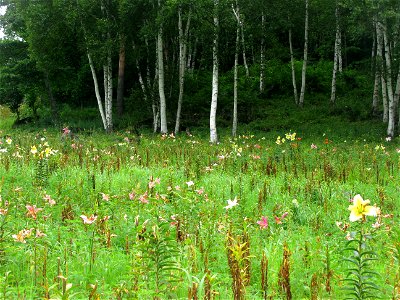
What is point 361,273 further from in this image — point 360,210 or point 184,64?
point 184,64

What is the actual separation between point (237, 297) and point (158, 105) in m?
22.5

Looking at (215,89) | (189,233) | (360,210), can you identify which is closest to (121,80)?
(215,89)

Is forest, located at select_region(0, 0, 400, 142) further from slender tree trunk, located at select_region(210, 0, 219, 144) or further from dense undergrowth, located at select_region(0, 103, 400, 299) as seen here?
dense undergrowth, located at select_region(0, 103, 400, 299)

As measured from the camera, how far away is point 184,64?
84.5ft

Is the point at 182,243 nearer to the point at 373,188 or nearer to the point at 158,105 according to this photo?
the point at 373,188

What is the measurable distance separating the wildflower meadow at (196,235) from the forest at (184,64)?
11.7 meters

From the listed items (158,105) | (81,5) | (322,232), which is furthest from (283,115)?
(322,232)

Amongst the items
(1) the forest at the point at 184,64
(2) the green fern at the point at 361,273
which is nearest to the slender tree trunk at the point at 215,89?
(1) the forest at the point at 184,64

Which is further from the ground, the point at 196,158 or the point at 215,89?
the point at 215,89

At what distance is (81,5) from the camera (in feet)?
77.6

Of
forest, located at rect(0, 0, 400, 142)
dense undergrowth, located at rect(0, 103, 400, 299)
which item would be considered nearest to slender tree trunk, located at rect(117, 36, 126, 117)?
forest, located at rect(0, 0, 400, 142)

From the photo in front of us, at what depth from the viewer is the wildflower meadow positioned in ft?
9.56

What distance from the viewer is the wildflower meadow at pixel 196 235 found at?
2914 mm

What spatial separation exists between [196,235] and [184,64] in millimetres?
22102
